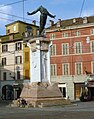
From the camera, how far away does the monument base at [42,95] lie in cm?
2806

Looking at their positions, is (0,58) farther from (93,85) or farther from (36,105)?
(36,105)

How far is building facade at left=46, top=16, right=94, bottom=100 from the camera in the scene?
58.1m

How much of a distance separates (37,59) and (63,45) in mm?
31735

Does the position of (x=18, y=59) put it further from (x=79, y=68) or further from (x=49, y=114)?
(x=49, y=114)

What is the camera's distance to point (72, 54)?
6000cm

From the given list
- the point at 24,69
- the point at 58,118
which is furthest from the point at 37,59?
the point at 24,69

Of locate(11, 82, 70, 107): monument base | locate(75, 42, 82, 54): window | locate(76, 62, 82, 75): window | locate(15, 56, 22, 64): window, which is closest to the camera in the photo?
locate(11, 82, 70, 107): monument base

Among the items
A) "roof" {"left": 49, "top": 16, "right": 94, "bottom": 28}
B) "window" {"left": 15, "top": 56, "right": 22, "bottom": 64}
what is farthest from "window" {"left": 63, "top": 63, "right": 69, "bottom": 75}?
"window" {"left": 15, "top": 56, "right": 22, "bottom": 64}

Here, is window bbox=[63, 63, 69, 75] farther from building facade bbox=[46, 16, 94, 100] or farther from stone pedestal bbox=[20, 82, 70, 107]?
stone pedestal bbox=[20, 82, 70, 107]

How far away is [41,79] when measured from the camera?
2934 centimetres

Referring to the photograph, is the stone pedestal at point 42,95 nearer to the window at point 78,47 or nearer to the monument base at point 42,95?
the monument base at point 42,95

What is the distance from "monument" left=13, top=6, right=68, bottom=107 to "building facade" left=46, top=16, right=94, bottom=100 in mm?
28520

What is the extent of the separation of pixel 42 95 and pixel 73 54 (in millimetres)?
32067

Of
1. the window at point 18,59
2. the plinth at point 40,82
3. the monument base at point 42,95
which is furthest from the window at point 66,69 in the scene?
the monument base at point 42,95
